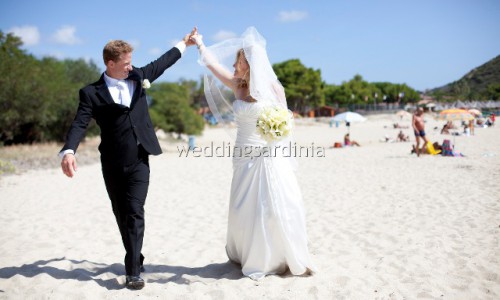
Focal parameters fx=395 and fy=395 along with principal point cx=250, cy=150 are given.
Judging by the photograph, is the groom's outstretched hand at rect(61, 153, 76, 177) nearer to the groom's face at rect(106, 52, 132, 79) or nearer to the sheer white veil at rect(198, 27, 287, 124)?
the groom's face at rect(106, 52, 132, 79)

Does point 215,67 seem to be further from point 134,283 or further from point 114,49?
point 134,283

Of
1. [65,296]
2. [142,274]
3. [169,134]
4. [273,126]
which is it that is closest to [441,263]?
[273,126]

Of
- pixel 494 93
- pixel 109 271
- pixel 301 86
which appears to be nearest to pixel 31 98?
pixel 109 271

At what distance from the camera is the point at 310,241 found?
530cm

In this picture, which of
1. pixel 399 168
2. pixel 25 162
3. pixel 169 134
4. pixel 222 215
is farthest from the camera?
pixel 169 134

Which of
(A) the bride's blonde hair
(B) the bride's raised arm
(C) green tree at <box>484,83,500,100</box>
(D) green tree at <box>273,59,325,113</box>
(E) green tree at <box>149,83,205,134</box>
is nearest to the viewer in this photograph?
(A) the bride's blonde hair

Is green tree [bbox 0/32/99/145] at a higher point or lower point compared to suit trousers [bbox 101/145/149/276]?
higher

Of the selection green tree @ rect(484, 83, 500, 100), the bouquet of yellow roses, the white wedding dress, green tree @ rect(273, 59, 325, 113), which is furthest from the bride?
green tree @ rect(484, 83, 500, 100)

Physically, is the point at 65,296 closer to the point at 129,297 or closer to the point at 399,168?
the point at 129,297

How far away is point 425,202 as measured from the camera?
24.1 ft

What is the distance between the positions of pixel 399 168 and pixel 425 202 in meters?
4.92

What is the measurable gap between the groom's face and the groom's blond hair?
30mm

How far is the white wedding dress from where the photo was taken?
12.5 ft

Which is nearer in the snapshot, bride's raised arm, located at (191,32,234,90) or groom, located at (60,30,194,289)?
groom, located at (60,30,194,289)
